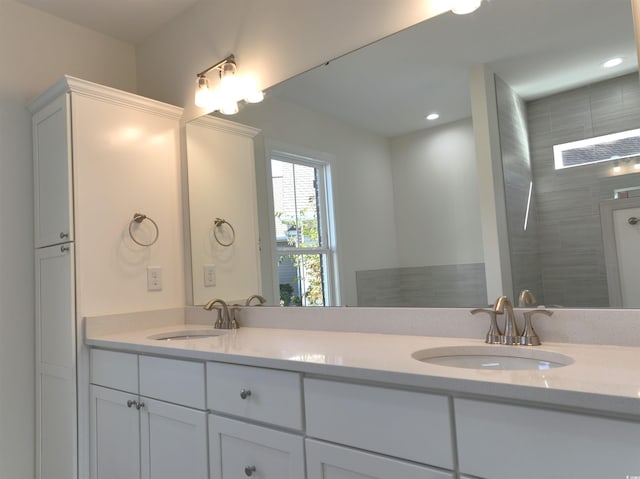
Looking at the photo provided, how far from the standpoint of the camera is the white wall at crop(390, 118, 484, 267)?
1.52m

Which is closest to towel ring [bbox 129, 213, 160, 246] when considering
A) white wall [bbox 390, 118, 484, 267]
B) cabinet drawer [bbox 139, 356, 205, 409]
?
cabinet drawer [bbox 139, 356, 205, 409]

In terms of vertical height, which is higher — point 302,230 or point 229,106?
point 229,106

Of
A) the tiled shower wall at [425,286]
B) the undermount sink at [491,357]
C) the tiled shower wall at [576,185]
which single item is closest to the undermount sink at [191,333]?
the tiled shower wall at [425,286]

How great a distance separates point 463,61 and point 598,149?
533 millimetres

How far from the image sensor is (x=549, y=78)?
4.43 feet

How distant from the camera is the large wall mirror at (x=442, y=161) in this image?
50.5 inches

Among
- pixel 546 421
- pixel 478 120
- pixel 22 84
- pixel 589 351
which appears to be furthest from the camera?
pixel 22 84

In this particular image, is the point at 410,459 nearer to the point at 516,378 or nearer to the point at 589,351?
the point at 516,378

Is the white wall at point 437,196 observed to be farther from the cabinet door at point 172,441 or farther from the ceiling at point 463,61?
the cabinet door at point 172,441

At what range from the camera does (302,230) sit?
2.01 m

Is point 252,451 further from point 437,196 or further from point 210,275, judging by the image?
point 210,275

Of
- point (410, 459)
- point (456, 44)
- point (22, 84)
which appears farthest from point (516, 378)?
point (22, 84)

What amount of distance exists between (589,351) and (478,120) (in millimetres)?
800

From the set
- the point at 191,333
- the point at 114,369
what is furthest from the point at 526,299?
the point at 114,369
